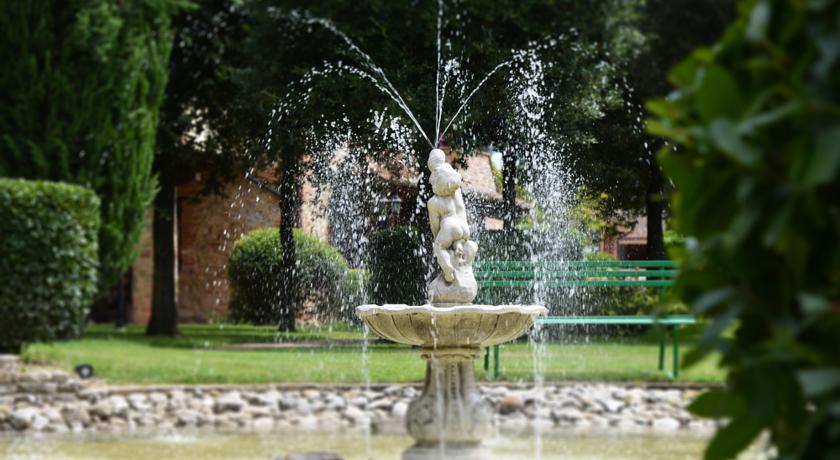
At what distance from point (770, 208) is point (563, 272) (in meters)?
10.7

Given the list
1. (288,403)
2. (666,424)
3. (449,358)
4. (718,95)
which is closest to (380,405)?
(288,403)


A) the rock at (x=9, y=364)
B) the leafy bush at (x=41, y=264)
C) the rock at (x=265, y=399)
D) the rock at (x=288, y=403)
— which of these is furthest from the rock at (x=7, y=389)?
the rock at (x=288, y=403)

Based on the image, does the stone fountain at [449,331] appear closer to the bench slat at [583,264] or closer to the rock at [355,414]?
the rock at [355,414]

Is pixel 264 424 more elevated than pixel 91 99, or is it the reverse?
pixel 91 99

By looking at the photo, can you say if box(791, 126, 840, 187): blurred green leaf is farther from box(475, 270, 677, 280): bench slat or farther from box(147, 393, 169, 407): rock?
box(475, 270, 677, 280): bench slat

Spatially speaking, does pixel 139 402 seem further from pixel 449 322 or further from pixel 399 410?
pixel 449 322

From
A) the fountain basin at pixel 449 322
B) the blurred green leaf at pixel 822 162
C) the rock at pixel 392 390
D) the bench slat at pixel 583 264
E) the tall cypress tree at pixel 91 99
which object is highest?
the tall cypress tree at pixel 91 99

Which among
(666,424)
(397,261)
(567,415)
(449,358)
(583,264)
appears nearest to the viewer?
(449,358)

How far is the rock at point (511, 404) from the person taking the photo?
32.4 ft

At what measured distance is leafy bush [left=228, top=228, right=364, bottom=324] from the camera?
47.6ft

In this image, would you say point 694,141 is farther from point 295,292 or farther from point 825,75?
point 295,292

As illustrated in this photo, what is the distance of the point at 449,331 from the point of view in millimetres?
6098

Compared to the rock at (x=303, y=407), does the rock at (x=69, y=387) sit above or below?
above

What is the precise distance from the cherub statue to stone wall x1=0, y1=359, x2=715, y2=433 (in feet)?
11.4
